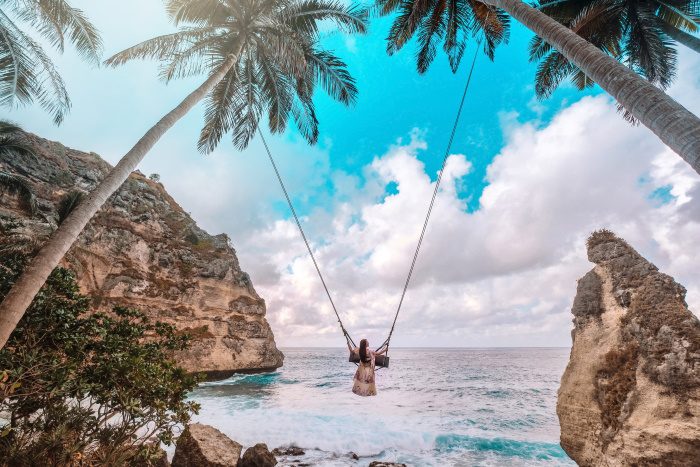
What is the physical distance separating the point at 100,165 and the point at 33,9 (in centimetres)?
2846

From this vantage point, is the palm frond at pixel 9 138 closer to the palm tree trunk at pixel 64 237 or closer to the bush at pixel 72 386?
the bush at pixel 72 386

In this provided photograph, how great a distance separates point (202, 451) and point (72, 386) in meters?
3.80

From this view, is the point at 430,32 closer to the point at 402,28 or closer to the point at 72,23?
the point at 402,28

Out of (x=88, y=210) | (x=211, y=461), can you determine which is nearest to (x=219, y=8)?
(x=88, y=210)

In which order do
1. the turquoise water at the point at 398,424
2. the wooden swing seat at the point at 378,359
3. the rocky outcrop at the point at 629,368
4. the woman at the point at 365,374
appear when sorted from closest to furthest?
1. the rocky outcrop at the point at 629,368
2. the woman at the point at 365,374
3. the wooden swing seat at the point at 378,359
4. the turquoise water at the point at 398,424

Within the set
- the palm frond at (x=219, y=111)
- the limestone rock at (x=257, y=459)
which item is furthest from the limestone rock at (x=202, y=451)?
the palm frond at (x=219, y=111)

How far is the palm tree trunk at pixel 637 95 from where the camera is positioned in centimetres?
297

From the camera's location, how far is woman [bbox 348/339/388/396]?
20.7 feet

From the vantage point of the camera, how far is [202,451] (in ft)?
24.0

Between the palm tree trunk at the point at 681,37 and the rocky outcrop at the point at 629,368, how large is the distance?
557 centimetres

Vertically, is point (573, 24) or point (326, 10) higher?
point (326, 10)

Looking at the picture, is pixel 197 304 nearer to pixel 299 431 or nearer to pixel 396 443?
pixel 299 431

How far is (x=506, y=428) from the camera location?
1331 cm

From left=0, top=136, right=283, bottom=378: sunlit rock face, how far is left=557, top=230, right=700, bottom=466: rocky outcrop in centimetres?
2377
